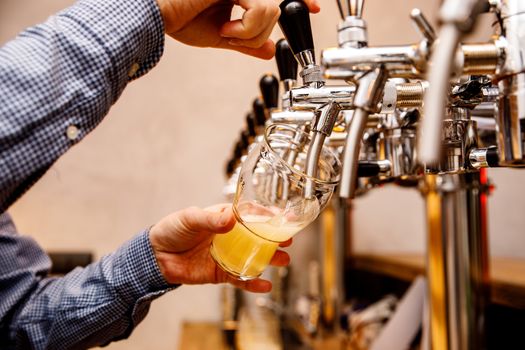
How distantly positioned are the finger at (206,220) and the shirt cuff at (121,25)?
24cm

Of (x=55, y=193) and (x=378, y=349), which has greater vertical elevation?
(x=55, y=193)

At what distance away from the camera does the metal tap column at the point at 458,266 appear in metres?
0.96

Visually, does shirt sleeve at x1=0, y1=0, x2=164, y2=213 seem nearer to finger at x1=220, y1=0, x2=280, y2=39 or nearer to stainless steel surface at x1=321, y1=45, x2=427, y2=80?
finger at x1=220, y1=0, x2=280, y2=39

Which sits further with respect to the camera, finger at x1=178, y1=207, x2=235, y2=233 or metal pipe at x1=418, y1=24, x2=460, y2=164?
finger at x1=178, y1=207, x2=235, y2=233

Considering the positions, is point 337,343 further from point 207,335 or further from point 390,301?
point 207,335

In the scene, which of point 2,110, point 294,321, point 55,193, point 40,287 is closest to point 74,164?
point 55,193

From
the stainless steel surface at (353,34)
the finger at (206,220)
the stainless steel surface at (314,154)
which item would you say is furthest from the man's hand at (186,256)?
the stainless steel surface at (353,34)

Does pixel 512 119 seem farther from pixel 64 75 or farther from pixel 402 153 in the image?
pixel 64 75

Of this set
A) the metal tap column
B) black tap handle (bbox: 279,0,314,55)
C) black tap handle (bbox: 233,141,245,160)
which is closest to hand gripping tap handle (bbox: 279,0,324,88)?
black tap handle (bbox: 279,0,314,55)

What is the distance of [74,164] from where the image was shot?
8.69ft

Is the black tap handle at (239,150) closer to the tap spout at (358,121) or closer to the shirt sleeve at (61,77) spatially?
the shirt sleeve at (61,77)

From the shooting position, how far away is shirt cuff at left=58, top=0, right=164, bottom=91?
2.13 ft

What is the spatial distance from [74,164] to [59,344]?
1.71 m

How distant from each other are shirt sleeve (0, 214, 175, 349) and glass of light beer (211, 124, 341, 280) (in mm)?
276
